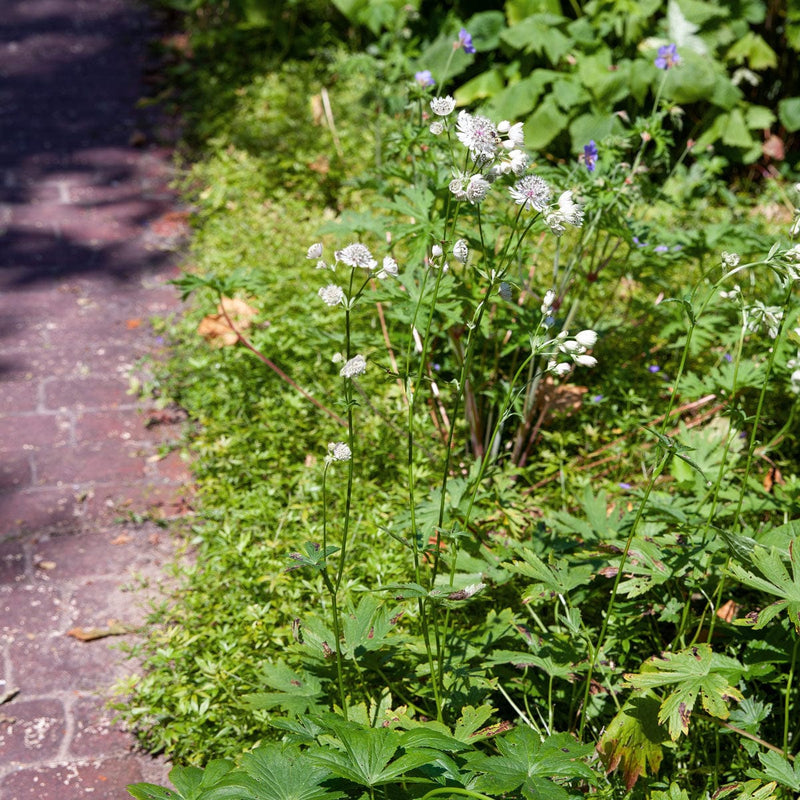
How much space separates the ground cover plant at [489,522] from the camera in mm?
1646

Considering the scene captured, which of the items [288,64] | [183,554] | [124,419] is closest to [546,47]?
[288,64]

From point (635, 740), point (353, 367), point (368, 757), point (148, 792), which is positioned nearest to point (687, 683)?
point (635, 740)

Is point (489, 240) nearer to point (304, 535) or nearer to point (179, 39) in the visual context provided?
point (304, 535)

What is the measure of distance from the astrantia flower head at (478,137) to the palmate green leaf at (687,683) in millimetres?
1043

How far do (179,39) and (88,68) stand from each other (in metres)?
0.68

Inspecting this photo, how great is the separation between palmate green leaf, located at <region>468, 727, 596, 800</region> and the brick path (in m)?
1.03

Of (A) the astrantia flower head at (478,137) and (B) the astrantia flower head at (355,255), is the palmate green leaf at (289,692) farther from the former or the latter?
(A) the astrantia flower head at (478,137)

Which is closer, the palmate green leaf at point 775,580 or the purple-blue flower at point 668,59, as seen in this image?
the palmate green leaf at point 775,580

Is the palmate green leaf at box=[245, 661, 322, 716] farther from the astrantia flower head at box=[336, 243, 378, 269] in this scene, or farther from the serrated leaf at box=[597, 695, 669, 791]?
the astrantia flower head at box=[336, 243, 378, 269]

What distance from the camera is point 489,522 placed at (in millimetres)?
2564

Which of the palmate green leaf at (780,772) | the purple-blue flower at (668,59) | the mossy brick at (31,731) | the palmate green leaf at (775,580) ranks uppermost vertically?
the purple-blue flower at (668,59)

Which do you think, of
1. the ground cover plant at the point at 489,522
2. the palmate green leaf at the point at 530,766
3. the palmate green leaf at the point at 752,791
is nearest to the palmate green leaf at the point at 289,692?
the ground cover plant at the point at 489,522

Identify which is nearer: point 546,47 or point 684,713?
point 684,713

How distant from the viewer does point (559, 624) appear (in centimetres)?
217
